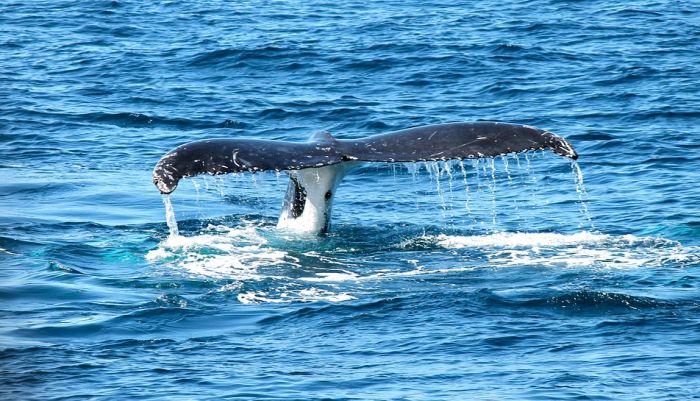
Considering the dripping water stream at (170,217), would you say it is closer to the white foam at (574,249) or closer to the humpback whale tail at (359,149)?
the humpback whale tail at (359,149)

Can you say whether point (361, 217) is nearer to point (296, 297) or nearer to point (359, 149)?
point (359, 149)

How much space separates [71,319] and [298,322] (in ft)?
5.92

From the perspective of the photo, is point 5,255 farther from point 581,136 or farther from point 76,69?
point 76,69

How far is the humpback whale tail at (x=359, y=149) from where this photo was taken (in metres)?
10.4

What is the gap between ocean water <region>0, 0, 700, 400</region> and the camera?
918 cm

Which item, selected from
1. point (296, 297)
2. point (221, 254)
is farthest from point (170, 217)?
point (296, 297)

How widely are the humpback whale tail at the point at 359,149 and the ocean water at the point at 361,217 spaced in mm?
308

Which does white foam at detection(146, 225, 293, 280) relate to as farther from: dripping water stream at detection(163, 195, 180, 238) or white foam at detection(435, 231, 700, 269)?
white foam at detection(435, 231, 700, 269)

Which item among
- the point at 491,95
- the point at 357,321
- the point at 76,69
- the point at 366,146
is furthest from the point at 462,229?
the point at 76,69

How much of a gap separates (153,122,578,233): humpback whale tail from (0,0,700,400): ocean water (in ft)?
1.01

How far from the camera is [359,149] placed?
1118 centimetres

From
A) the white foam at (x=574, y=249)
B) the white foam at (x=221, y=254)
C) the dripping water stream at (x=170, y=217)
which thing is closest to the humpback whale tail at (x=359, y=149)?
the dripping water stream at (x=170, y=217)

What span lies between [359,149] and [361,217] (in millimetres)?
3808

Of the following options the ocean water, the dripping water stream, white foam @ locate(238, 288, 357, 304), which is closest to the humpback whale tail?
the ocean water
